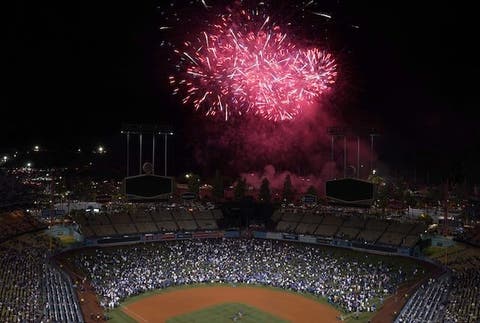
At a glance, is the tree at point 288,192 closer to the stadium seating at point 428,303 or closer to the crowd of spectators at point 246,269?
the crowd of spectators at point 246,269

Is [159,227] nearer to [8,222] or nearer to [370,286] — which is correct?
[8,222]

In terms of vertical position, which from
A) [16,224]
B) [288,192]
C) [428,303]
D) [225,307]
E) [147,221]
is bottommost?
[225,307]

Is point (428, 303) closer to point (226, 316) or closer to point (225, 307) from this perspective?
point (226, 316)

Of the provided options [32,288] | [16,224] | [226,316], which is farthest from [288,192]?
[32,288]

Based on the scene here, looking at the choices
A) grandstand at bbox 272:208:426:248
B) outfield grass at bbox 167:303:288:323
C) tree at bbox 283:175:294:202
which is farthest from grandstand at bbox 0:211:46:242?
tree at bbox 283:175:294:202

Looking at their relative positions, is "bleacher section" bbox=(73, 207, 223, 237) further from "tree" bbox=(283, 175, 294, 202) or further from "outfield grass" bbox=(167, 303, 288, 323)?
"outfield grass" bbox=(167, 303, 288, 323)

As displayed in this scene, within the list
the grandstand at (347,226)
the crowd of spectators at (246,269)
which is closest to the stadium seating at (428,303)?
the crowd of spectators at (246,269)
